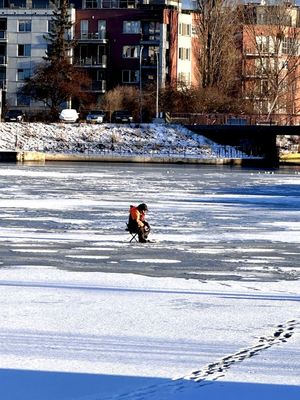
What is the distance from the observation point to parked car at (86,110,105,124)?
83.9m

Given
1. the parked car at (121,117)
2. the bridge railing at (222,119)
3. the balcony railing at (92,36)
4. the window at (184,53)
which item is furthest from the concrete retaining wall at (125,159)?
the window at (184,53)

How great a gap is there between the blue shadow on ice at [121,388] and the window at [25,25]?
294 ft

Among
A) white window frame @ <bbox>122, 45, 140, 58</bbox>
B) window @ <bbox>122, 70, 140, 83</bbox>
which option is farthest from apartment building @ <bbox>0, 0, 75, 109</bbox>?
window @ <bbox>122, 70, 140, 83</bbox>

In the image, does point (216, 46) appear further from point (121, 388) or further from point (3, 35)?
point (121, 388)

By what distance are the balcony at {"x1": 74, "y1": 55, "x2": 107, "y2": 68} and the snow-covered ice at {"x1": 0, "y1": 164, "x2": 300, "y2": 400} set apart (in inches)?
2707

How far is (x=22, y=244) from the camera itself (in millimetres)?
20656

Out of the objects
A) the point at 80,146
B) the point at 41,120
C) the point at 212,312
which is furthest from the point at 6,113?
the point at 212,312

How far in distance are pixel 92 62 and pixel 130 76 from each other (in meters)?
3.29

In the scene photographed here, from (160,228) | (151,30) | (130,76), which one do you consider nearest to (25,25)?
(130,76)

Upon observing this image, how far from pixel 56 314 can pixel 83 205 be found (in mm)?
17944

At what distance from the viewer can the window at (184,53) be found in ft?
321

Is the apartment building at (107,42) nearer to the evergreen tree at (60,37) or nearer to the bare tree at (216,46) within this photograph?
the evergreen tree at (60,37)

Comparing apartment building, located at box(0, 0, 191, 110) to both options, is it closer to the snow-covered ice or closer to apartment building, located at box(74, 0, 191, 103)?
apartment building, located at box(74, 0, 191, 103)

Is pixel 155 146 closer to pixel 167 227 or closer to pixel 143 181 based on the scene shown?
pixel 143 181
